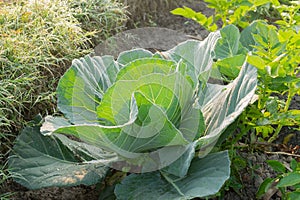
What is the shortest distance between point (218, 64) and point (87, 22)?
2.94ft

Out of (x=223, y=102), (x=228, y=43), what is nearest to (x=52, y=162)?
(x=223, y=102)

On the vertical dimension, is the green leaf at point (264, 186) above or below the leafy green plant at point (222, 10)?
below

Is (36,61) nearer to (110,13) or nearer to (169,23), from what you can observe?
(110,13)

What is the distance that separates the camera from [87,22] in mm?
2307

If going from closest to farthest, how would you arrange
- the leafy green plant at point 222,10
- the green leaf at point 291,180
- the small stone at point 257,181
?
1. the green leaf at point 291,180
2. the small stone at point 257,181
3. the leafy green plant at point 222,10

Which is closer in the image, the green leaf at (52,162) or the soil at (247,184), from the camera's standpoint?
the green leaf at (52,162)

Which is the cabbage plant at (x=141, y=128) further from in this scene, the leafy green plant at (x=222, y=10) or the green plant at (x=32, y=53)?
the leafy green plant at (x=222, y=10)

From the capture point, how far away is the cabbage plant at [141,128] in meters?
1.30

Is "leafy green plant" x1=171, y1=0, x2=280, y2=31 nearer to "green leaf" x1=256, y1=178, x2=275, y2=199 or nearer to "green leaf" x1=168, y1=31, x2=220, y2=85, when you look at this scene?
"green leaf" x1=168, y1=31, x2=220, y2=85

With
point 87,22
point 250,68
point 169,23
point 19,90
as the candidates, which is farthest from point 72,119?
point 169,23

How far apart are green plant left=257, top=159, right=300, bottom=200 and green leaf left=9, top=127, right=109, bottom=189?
1.83ft

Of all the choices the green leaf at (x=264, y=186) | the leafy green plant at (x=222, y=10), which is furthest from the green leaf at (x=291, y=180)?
the leafy green plant at (x=222, y=10)

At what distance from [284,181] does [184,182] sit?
33 centimetres

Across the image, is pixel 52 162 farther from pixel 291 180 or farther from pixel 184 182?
pixel 291 180
